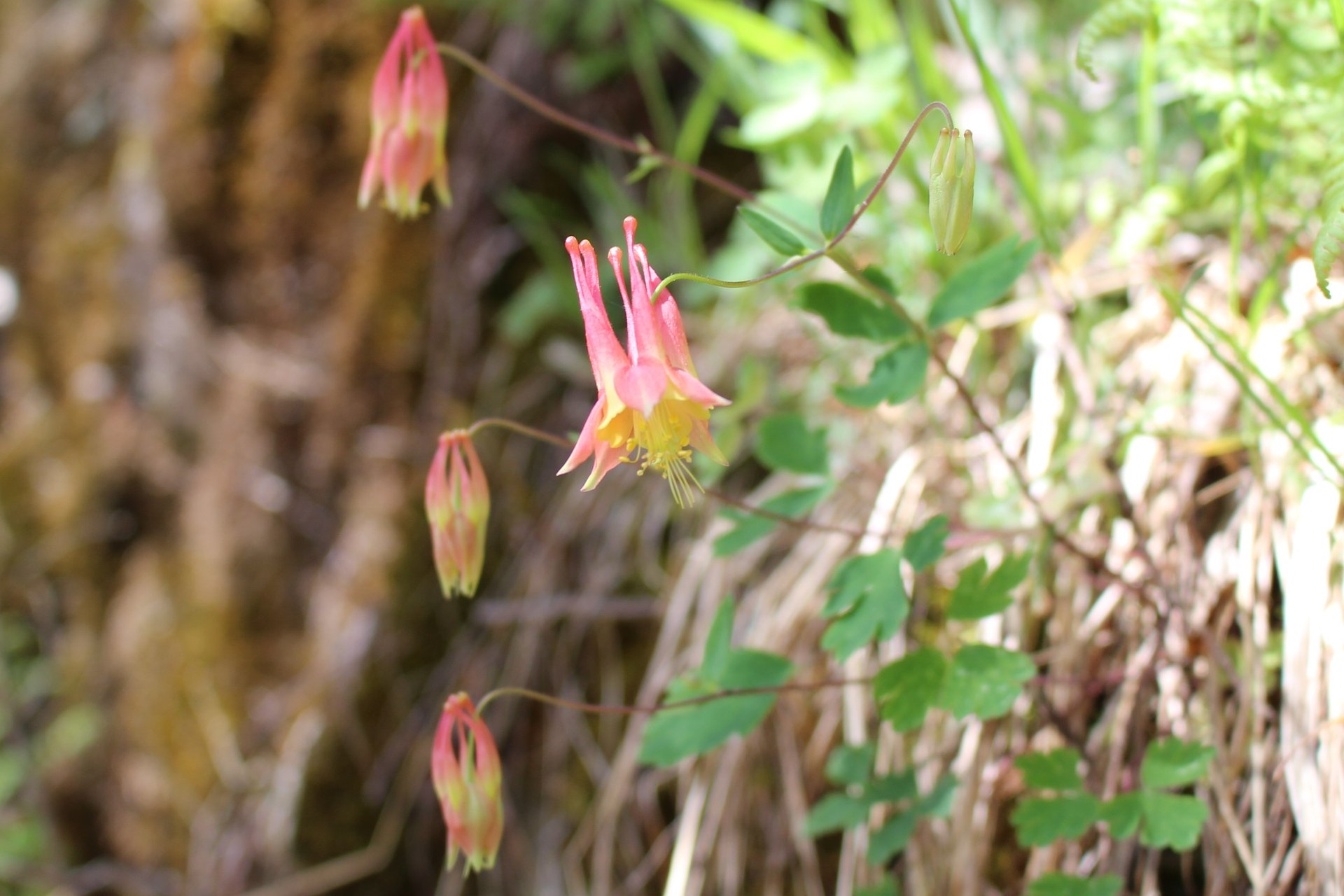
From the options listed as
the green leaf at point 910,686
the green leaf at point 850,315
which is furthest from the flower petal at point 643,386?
the green leaf at point 910,686

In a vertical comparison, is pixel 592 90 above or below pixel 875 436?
above

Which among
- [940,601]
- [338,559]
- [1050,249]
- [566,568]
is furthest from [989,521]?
[338,559]

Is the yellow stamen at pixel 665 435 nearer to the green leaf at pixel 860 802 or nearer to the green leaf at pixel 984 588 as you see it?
the green leaf at pixel 984 588

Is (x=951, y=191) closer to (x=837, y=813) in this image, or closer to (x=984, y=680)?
(x=984, y=680)

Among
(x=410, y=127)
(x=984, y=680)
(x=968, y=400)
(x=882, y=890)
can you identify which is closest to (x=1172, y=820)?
(x=984, y=680)

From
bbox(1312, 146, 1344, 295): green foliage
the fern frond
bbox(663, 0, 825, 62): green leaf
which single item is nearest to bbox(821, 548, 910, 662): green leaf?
bbox(1312, 146, 1344, 295): green foliage

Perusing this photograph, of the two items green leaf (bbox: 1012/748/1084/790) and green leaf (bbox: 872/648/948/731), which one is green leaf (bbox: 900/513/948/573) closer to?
green leaf (bbox: 872/648/948/731)

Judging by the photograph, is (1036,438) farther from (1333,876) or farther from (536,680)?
(536,680)
